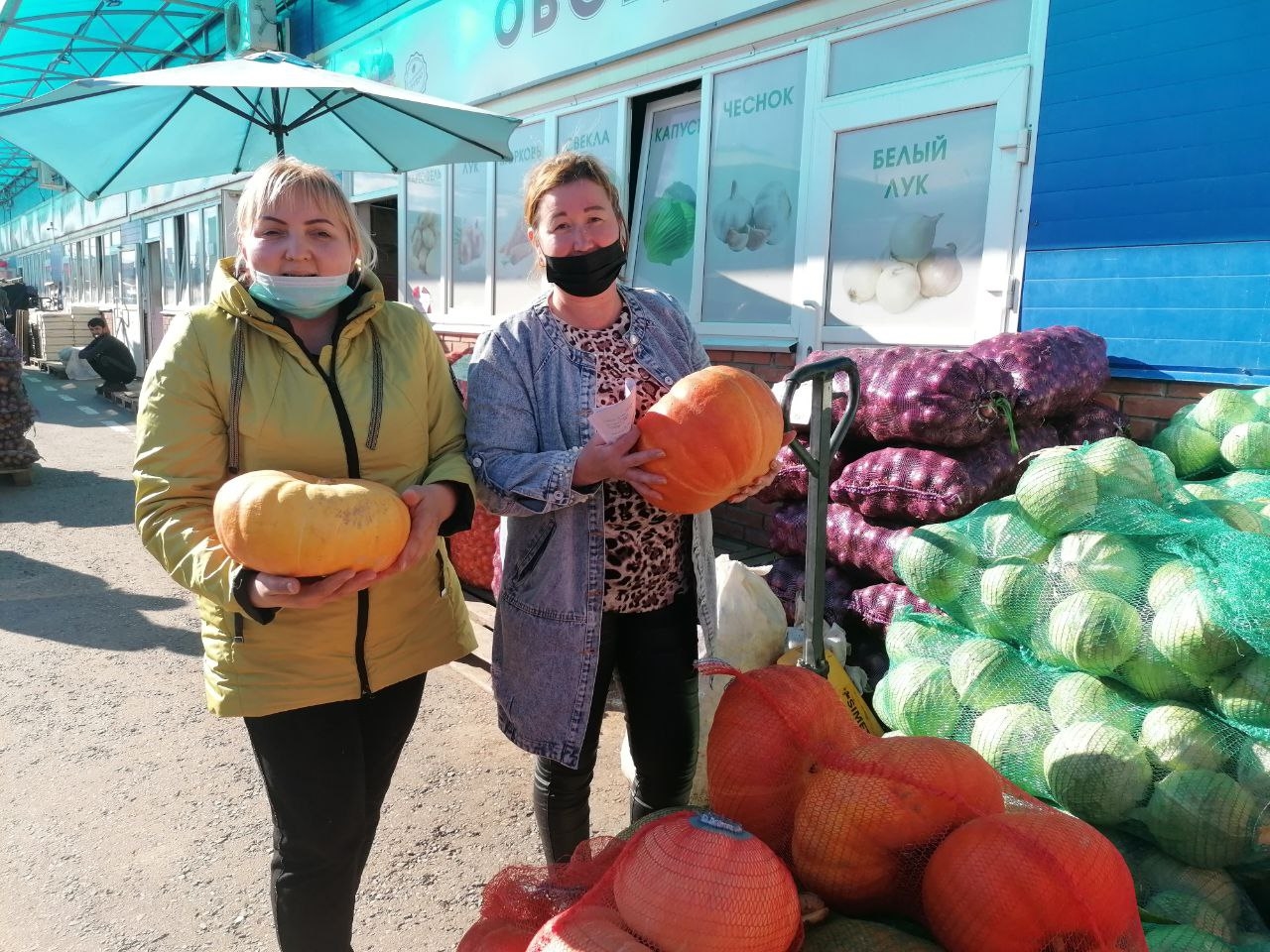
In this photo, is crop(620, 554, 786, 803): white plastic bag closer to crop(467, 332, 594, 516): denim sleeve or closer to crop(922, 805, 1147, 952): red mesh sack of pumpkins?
crop(467, 332, 594, 516): denim sleeve

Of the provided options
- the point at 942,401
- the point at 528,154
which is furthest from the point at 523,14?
the point at 942,401

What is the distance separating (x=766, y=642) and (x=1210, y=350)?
7.37 feet

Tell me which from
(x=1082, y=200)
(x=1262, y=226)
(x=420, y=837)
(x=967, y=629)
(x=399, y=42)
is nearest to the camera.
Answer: (x=967, y=629)

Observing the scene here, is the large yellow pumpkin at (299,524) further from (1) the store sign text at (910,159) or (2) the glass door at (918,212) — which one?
(1) the store sign text at (910,159)

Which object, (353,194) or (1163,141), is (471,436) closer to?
(1163,141)

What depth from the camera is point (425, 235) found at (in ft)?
30.3

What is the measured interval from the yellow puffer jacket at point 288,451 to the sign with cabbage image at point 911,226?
3.42 meters

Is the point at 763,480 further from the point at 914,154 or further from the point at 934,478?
the point at 914,154

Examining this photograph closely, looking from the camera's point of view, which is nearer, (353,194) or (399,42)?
(399,42)

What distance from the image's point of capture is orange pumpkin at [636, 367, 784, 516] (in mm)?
1803

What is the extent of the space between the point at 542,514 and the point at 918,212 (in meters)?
3.48

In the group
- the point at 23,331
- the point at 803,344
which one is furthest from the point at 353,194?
the point at 23,331

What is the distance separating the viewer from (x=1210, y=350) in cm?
357

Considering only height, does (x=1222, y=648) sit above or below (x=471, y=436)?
below
